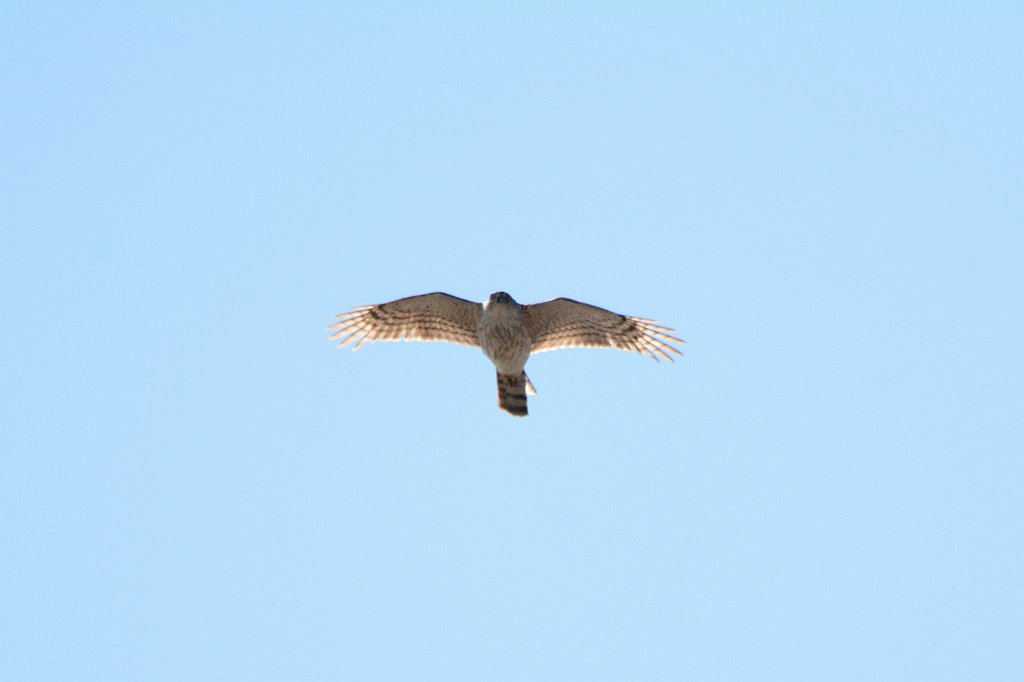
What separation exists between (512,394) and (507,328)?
1004 mm

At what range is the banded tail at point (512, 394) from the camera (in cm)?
1595

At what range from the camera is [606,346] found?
17266mm

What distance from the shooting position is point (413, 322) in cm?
1652

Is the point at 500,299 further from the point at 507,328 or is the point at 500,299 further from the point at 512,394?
the point at 512,394

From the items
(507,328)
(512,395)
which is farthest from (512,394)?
(507,328)

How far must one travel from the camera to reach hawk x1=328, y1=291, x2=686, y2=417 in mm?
15688

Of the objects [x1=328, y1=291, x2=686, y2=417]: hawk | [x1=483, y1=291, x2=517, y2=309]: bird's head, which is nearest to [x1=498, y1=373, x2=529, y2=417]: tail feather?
[x1=328, y1=291, x2=686, y2=417]: hawk

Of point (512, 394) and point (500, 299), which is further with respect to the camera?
point (512, 394)

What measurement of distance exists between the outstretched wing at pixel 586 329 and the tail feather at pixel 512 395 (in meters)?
0.78

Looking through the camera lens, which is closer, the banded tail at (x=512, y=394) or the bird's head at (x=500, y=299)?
the bird's head at (x=500, y=299)

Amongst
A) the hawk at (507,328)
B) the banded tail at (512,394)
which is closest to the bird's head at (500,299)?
the hawk at (507,328)

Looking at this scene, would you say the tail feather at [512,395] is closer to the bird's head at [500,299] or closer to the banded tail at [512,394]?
the banded tail at [512,394]

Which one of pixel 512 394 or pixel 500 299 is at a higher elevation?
pixel 500 299

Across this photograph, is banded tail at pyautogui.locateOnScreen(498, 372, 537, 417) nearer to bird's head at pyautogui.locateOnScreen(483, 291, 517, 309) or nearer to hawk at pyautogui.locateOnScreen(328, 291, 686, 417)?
hawk at pyautogui.locateOnScreen(328, 291, 686, 417)
